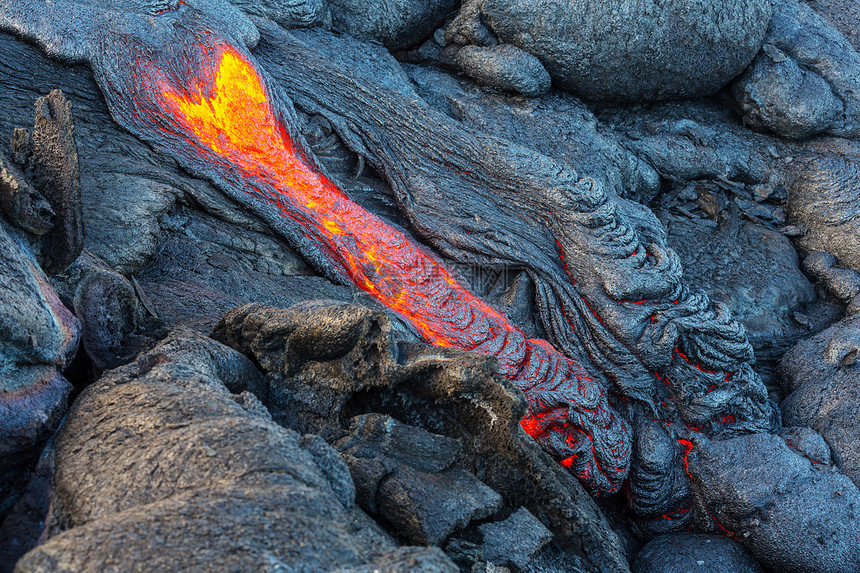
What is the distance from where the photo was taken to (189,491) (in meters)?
2.15

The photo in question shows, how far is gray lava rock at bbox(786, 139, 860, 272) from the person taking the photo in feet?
20.0

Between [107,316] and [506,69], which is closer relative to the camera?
[107,316]

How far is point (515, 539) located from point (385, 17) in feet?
16.9

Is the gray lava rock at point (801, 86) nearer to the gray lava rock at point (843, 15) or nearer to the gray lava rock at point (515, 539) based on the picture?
the gray lava rock at point (843, 15)

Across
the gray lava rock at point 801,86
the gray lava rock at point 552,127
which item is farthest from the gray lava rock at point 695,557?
the gray lava rock at point 801,86

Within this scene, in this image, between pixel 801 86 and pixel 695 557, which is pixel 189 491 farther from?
pixel 801 86

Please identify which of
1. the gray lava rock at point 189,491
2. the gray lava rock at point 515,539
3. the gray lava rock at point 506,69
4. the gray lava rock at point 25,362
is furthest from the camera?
the gray lava rock at point 506,69

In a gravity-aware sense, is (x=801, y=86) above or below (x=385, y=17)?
above

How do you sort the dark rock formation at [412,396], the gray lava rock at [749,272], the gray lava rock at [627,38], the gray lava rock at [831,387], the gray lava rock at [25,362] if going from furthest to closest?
the gray lava rock at [627,38], the gray lava rock at [749,272], the gray lava rock at [831,387], the dark rock formation at [412,396], the gray lava rock at [25,362]

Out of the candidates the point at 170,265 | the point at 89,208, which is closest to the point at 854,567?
the point at 170,265

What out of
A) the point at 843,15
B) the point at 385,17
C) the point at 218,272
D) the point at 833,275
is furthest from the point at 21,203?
the point at 843,15

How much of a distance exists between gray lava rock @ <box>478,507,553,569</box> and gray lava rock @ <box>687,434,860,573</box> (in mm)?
1747

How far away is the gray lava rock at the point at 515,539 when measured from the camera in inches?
116

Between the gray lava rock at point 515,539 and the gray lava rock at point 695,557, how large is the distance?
4.58ft
